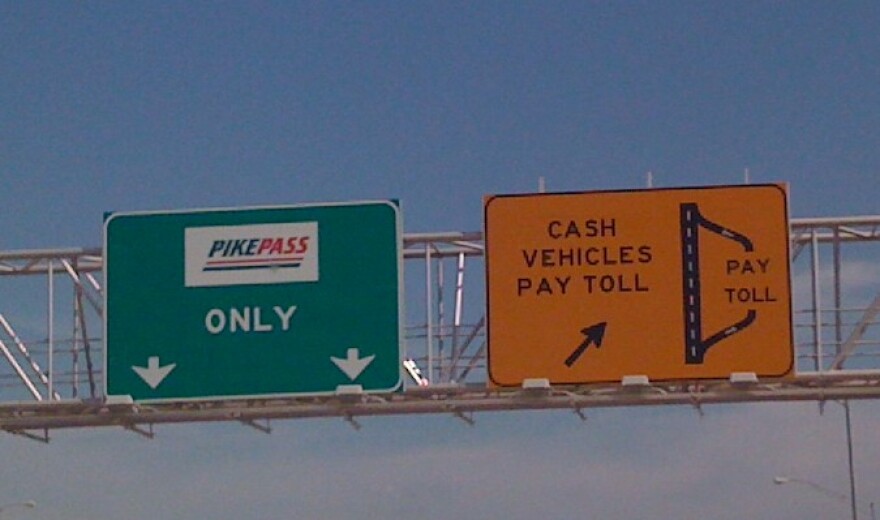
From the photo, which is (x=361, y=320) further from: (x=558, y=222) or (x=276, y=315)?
(x=558, y=222)

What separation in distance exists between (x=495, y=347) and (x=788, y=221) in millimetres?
4167

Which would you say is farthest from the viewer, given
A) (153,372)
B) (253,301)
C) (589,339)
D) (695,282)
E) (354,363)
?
(153,372)

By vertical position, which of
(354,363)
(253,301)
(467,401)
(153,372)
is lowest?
(467,401)

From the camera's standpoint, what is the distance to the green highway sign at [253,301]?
27.7 meters

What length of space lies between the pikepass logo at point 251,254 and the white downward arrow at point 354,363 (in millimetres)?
1128

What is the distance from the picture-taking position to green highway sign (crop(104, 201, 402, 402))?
27.7 meters

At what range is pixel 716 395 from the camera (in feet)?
91.0

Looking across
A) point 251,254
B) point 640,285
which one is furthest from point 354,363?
point 640,285

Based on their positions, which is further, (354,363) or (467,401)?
(467,401)

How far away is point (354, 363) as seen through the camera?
2770 cm

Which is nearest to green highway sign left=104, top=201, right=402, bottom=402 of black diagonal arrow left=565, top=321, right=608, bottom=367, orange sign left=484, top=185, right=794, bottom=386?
orange sign left=484, top=185, right=794, bottom=386

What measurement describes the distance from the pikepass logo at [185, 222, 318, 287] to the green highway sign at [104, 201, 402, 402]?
13 mm

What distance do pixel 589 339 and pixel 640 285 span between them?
3.19ft

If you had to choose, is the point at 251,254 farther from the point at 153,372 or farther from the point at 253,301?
the point at 153,372
